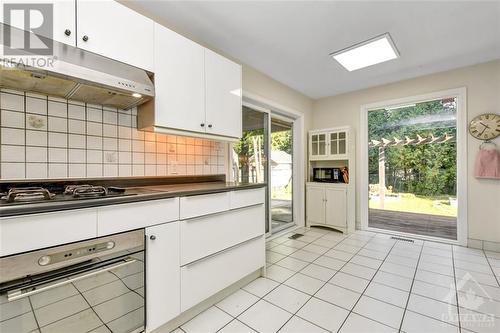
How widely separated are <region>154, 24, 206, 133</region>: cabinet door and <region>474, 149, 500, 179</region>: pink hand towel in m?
3.49

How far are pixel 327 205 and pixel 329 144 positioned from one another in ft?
3.50

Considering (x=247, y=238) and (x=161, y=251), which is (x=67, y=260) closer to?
(x=161, y=251)

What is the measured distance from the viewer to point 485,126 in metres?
2.81

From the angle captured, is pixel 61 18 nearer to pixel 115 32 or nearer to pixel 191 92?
pixel 115 32

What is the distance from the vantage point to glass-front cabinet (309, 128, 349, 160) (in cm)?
373

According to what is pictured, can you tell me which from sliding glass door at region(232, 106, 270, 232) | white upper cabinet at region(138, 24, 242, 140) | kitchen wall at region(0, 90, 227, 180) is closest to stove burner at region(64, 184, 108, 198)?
kitchen wall at region(0, 90, 227, 180)

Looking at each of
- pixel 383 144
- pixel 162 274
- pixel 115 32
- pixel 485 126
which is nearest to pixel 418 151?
pixel 383 144

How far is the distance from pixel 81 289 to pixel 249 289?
132cm

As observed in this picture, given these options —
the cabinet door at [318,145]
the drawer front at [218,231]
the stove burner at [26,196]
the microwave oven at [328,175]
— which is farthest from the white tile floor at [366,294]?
the cabinet door at [318,145]

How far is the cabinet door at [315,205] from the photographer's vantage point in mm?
3809

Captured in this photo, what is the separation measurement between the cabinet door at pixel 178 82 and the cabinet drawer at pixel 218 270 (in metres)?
1.08

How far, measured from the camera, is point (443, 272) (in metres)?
2.27

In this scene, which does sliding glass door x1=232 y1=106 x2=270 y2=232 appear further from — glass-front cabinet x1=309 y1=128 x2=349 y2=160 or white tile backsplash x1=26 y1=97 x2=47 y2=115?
white tile backsplash x1=26 y1=97 x2=47 y2=115

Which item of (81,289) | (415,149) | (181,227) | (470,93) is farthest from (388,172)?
(81,289)
